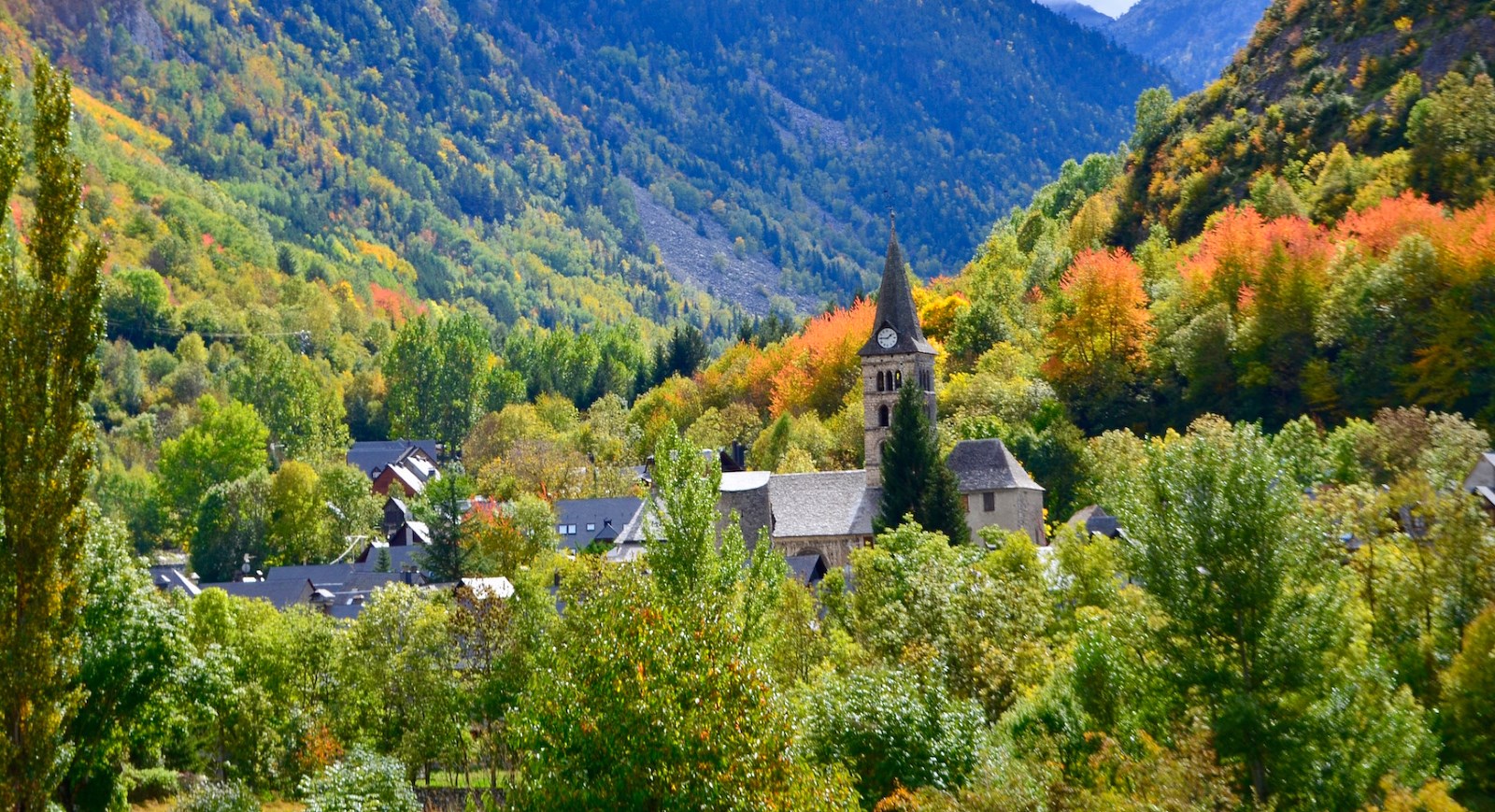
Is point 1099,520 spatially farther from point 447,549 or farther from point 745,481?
point 447,549

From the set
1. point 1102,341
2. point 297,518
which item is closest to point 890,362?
point 1102,341

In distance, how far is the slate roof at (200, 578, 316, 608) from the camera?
95.4 m

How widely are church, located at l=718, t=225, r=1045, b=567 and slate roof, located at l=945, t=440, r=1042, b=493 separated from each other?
5cm

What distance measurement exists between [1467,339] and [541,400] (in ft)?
316

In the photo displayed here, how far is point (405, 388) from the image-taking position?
177750 millimetres

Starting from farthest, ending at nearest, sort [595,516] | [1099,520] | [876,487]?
[595,516] < [876,487] < [1099,520]

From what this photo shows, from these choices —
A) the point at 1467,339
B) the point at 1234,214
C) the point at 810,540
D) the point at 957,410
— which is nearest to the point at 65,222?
the point at 810,540

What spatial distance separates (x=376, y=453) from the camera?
15800cm

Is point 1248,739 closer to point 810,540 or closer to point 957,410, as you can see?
point 810,540

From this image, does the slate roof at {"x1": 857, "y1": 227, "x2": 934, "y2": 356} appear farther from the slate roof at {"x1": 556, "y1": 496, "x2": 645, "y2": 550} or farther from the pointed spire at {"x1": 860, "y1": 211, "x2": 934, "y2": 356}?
the slate roof at {"x1": 556, "y1": 496, "x2": 645, "y2": 550}

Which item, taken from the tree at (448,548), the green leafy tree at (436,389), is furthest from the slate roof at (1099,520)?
the green leafy tree at (436,389)

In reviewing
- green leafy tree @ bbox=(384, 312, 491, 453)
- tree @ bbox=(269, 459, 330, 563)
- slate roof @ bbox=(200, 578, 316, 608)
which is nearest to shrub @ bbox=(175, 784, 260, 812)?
slate roof @ bbox=(200, 578, 316, 608)

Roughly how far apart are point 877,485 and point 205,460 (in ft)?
221

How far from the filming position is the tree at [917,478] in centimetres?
8088
